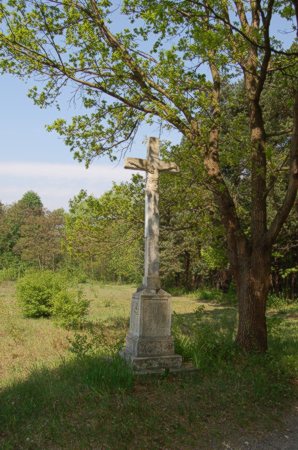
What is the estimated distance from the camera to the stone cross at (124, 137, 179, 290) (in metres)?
7.26

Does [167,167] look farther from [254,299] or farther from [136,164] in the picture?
[254,299]

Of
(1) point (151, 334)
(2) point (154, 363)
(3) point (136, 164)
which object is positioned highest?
(3) point (136, 164)

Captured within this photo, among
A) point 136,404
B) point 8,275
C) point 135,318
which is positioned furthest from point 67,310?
point 8,275

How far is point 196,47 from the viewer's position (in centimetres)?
614

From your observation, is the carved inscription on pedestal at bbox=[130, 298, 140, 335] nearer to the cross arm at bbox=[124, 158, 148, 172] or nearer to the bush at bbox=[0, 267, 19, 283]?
the cross arm at bbox=[124, 158, 148, 172]

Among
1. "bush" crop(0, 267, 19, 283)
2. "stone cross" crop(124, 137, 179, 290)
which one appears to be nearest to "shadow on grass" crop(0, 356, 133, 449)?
"stone cross" crop(124, 137, 179, 290)

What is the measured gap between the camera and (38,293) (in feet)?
46.1

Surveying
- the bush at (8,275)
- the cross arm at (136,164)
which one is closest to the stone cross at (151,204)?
the cross arm at (136,164)

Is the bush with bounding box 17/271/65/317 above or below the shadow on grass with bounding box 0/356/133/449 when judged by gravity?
above

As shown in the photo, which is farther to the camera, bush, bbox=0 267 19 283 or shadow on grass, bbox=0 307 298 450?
bush, bbox=0 267 19 283

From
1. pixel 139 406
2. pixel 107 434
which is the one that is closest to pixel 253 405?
pixel 139 406

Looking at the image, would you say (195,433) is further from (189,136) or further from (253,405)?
(189,136)

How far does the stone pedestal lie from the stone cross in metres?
0.26

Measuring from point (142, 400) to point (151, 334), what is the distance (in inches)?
66.2
